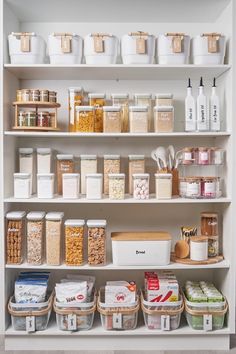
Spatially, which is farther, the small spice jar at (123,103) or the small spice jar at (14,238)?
the small spice jar at (123,103)

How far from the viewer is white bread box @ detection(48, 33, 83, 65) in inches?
95.3

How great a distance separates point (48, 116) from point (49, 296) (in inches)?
42.7

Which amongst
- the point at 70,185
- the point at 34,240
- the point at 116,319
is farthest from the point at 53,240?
the point at 116,319

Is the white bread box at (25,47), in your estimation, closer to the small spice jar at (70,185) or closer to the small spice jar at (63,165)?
the small spice jar at (63,165)

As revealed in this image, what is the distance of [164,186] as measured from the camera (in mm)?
2482

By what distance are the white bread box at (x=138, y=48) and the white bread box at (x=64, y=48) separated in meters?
0.28

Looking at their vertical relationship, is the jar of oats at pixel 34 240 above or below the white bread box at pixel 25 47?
below

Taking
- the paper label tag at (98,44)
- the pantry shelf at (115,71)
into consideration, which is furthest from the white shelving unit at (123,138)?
the paper label tag at (98,44)

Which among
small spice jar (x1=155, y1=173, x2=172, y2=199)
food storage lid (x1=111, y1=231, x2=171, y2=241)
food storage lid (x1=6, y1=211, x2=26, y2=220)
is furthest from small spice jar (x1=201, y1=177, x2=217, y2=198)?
food storage lid (x1=6, y1=211, x2=26, y2=220)

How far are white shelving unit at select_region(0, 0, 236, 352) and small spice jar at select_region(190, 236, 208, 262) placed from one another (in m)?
0.08

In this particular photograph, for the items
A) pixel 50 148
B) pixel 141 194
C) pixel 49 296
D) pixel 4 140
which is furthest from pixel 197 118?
pixel 49 296

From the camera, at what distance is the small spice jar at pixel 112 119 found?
2441mm

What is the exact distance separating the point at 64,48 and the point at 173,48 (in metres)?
0.62

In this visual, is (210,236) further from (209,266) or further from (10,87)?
(10,87)
